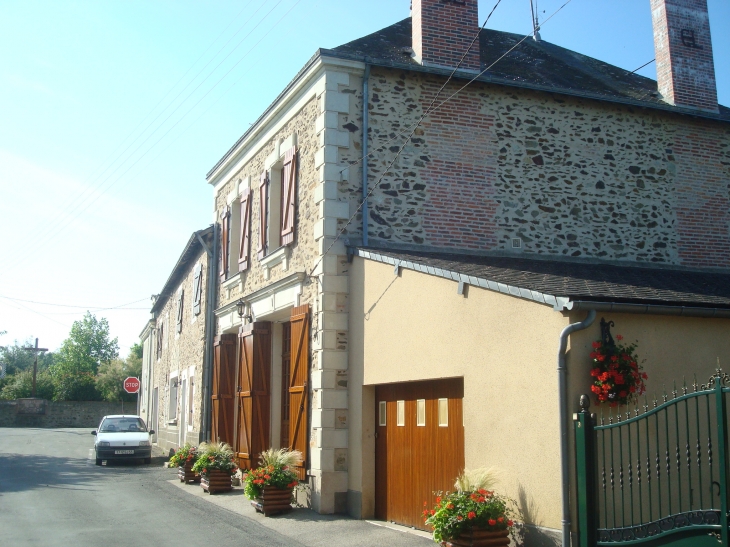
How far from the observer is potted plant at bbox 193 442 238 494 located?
12.5 metres

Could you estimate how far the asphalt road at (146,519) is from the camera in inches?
326

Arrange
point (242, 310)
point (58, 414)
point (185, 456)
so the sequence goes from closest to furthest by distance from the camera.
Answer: point (242, 310) < point (185, 456) < point (58, 414)

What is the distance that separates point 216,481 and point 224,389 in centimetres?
278

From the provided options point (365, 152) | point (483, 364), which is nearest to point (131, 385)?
point (365, 152)

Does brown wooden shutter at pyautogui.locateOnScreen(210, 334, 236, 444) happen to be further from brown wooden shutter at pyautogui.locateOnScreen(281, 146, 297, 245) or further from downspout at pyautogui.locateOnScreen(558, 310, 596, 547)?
downspout at pyautogui.locateOnScreen(558, 310, 596, 547)

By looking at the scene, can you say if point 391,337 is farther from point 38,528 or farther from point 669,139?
point 669,139

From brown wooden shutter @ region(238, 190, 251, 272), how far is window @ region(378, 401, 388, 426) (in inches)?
217

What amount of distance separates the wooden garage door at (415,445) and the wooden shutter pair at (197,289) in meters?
8.98

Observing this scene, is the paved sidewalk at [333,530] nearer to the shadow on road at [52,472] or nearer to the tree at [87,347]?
the shadow on road at [52,472]

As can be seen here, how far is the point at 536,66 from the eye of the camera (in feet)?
41.5

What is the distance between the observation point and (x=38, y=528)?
29.8 ft

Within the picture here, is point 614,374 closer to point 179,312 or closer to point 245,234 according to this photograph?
point 245,234

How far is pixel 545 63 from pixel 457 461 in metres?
8.07

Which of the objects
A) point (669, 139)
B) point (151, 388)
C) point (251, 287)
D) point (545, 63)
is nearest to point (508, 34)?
point (545, 63)
